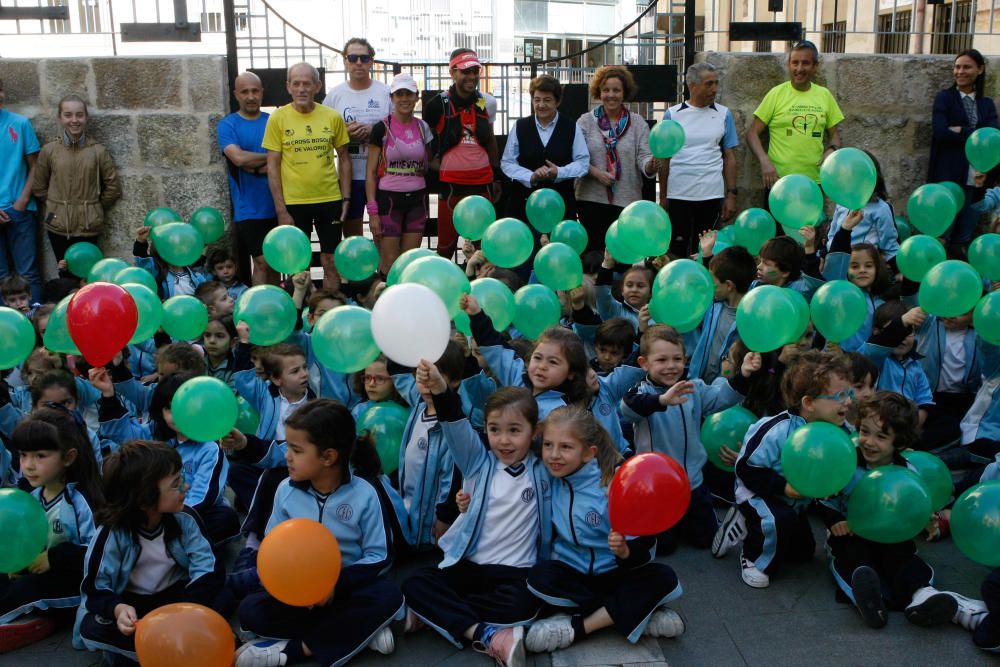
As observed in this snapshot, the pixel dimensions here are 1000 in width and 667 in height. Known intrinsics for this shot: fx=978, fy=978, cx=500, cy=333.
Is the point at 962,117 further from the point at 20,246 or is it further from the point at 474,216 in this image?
the point at 20,246

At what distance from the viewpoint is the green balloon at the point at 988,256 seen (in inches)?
176

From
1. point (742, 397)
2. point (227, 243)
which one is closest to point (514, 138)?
point (227, 243)

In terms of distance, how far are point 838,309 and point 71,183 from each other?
15.2 feet

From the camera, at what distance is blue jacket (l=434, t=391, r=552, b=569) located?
3050mm

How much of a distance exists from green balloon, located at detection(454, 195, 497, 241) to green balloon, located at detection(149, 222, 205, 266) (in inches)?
58.5

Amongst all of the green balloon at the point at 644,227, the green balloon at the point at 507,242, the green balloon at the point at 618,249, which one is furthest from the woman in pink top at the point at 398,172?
the green balloon at the point at 644,227

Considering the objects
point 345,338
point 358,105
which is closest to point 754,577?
point 345,338

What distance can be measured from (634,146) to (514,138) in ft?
2.38

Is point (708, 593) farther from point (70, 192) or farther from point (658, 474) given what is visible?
point (70, 192)

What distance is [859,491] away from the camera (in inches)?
120

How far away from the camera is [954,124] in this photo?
6367mm

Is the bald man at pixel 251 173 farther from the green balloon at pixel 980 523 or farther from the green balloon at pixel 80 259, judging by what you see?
the green balloon at pixel 980 523

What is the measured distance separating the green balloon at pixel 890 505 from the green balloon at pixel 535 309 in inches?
58.3

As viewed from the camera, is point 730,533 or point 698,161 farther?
point 698,161
